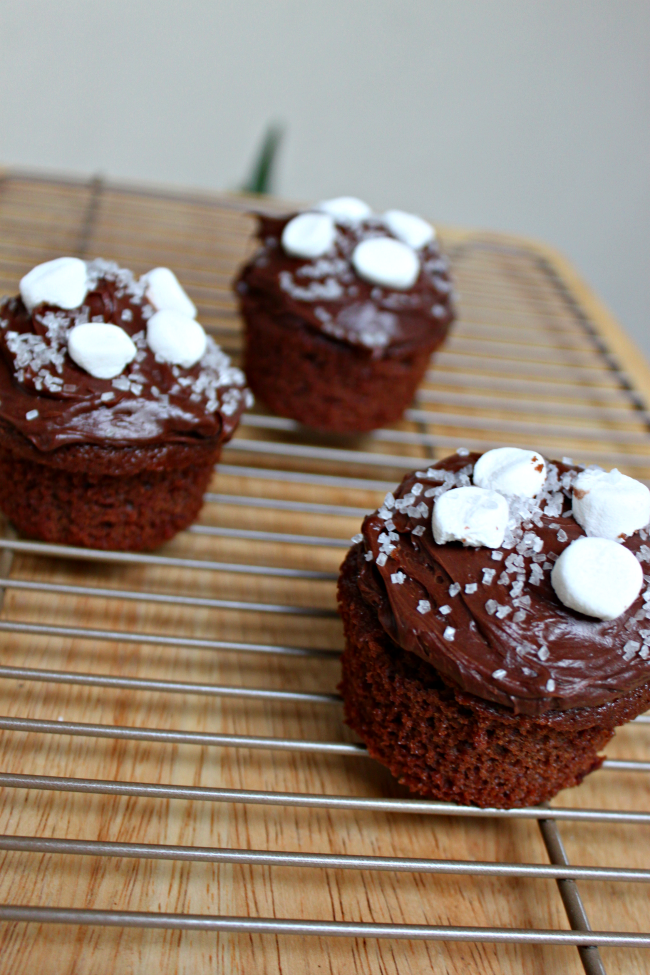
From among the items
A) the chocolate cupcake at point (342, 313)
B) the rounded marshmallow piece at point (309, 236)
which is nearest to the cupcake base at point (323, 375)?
the chocolate cupcake at point (342, 313)

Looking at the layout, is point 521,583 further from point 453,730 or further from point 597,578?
point 453,730

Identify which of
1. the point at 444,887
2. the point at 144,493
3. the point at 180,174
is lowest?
the point at 180,174

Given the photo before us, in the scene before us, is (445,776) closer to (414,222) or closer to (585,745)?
(585,745)

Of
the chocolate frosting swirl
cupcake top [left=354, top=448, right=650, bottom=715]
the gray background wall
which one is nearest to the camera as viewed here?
cupcake top [left=354, top=448, right=650, bottom=715]

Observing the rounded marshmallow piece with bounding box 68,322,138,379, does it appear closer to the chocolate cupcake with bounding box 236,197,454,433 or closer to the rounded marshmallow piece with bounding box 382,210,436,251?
the chocolate cupcake with bounding box 236,197,454,433

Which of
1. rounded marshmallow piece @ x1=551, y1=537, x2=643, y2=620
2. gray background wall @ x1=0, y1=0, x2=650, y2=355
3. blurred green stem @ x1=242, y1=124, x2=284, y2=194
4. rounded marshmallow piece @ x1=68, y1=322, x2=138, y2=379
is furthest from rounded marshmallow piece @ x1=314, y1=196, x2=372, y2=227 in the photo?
gray background wall @ x1=0, y1=0, x2=650, y2=355

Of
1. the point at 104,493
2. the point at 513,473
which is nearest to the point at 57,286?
the point at 104,493

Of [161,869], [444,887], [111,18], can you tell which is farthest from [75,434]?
[111,18]
